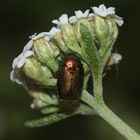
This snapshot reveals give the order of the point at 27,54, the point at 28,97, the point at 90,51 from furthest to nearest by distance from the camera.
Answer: the point at 28,97 < the point at 27,54 < the point at 90,51

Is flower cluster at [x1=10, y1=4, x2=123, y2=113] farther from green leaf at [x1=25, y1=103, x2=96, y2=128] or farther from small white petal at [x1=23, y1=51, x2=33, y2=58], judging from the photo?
green leaf at [x1=25, y1=103, x2=96, y2=128]

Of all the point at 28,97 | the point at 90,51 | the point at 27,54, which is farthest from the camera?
the point at 28,97

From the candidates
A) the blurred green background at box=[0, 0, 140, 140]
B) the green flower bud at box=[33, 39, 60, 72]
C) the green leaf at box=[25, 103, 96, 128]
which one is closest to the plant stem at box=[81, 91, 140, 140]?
the green leaf at box=[25, 103, 96, 128]

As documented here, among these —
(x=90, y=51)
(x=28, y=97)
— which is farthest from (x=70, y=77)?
(x=28, y=97)

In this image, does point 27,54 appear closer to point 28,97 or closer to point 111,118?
point 111,118

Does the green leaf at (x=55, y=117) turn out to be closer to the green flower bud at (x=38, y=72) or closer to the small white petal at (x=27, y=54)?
the green flower bud at (x=38, y=72)
